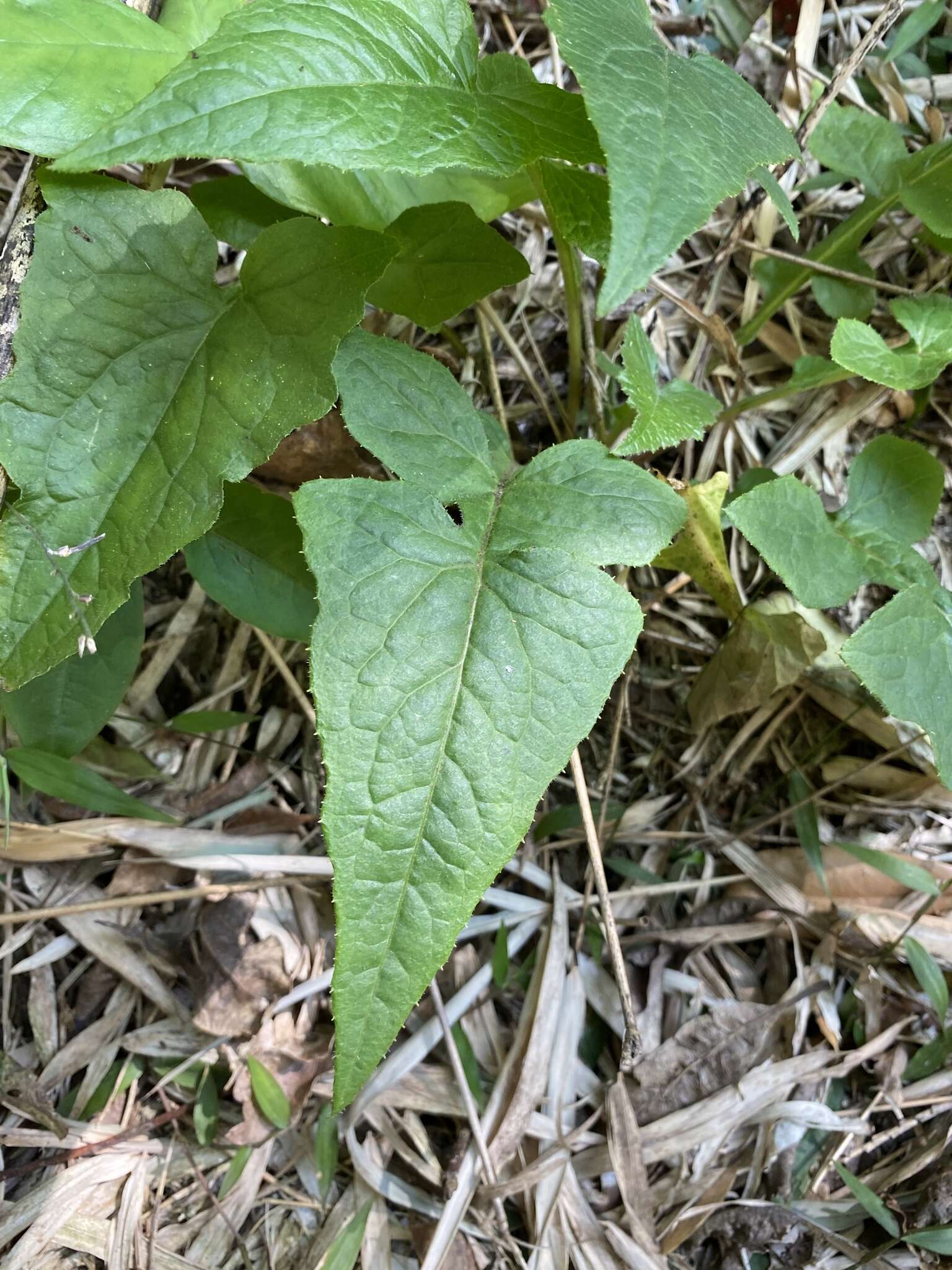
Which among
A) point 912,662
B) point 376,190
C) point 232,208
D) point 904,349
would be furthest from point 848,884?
point 232,208

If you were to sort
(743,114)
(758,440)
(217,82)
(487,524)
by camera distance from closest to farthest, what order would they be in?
(217,82)
(743,114)
(487,524)
(758,440)

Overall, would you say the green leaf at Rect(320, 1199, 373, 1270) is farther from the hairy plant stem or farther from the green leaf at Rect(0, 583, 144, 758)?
the hairy plant stem

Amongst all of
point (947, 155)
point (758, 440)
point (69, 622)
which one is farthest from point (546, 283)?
point (69, 622)

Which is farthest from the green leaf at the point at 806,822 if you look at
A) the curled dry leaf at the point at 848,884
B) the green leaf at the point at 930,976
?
the green leaf at the point at 930,976

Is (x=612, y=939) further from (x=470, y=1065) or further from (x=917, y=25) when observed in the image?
(x=917, y=25)

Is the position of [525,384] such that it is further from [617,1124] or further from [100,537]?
[617,1124]

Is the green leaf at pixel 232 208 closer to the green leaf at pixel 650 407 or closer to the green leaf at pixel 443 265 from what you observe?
the green leaf at pixel 443 265
